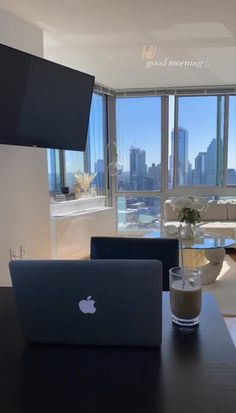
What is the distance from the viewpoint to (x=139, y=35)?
3.40 m

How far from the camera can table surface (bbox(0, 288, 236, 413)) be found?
0.80 meters

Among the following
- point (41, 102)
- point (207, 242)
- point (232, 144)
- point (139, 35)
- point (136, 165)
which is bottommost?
point (207, 242)

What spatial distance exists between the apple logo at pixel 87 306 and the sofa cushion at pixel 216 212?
488 centimetres

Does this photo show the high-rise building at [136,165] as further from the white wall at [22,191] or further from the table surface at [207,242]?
the white wall at [22,191]

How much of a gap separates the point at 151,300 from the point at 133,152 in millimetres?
5148

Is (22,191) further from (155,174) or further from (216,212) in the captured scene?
(216,212)

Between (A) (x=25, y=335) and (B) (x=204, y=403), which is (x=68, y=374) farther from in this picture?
(B) (x=204, y=403)

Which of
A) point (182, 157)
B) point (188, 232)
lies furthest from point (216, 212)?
point (188, 232)

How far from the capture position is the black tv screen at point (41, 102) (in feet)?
8.13

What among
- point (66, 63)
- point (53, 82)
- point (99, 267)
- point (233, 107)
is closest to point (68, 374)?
point (99, 267)

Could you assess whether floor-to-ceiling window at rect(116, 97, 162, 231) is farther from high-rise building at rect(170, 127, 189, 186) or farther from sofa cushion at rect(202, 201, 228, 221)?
sofa cushion at rect(202, 201, 228, 221)

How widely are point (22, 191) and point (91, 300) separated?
2.41 metres

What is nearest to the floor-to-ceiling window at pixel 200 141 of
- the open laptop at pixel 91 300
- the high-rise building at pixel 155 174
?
the high-rise building at pixel 155 174

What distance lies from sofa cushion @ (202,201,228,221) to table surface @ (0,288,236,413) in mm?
4672
